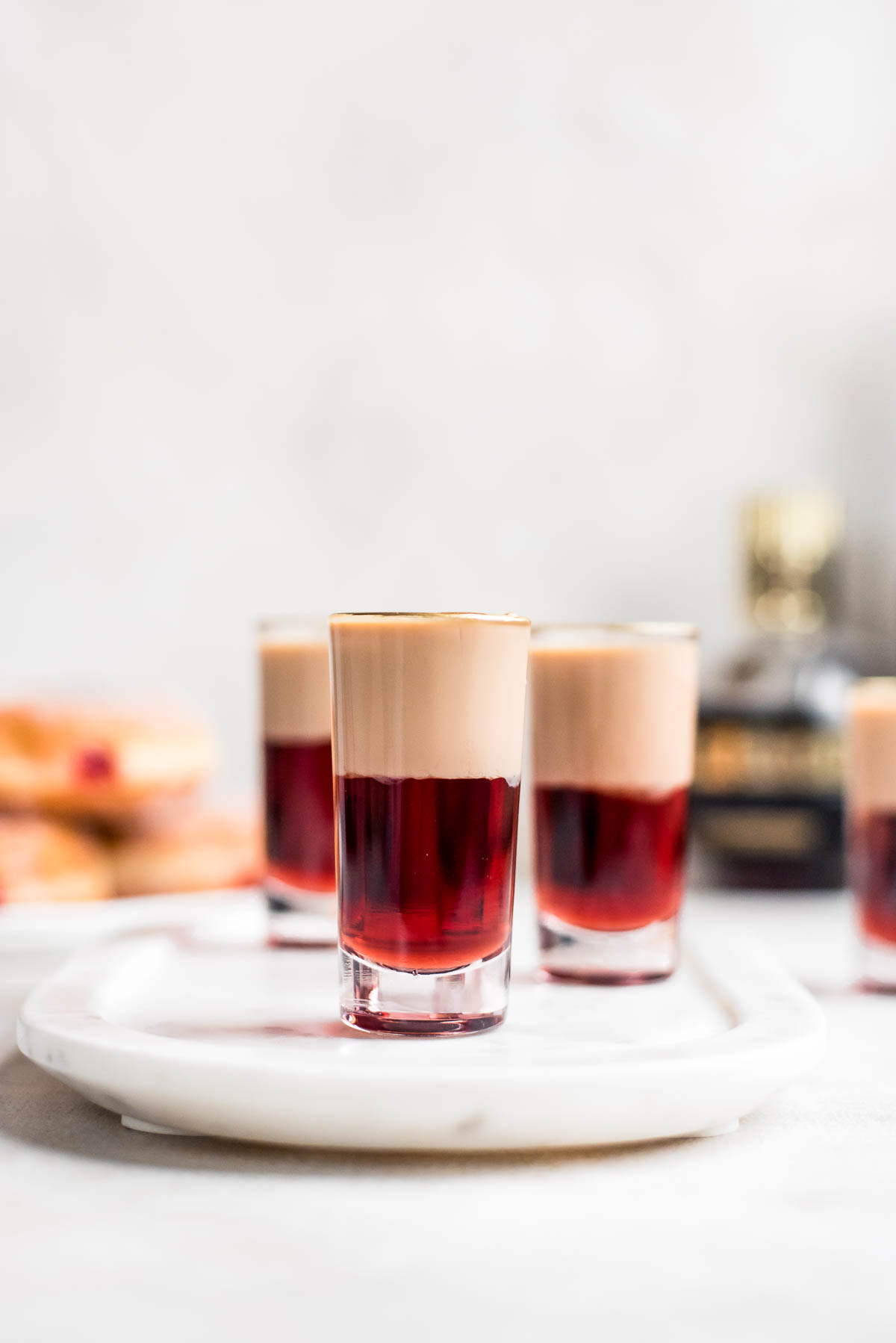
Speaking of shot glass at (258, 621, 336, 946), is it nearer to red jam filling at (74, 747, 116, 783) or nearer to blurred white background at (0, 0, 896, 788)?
red jam filling at (74, 747, 116, 783)

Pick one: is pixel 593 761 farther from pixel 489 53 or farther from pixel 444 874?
pixel 489 53

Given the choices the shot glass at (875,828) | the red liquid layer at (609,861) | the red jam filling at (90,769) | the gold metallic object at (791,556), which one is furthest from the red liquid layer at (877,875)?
the red jam filling at (90,769)

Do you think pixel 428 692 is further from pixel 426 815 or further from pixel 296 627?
pixel 296 627

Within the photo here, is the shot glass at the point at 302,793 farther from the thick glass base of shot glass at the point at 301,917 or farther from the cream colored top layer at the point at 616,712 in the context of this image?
the cream colored top layer at the point at 616,712

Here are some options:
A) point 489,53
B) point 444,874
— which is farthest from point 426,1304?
point 489,53

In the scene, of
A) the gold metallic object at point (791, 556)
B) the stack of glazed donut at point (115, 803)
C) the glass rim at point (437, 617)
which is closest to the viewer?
the glass rim at point (437, 617)

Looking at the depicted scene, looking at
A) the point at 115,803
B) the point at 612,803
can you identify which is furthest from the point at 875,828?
the point at 115,803
